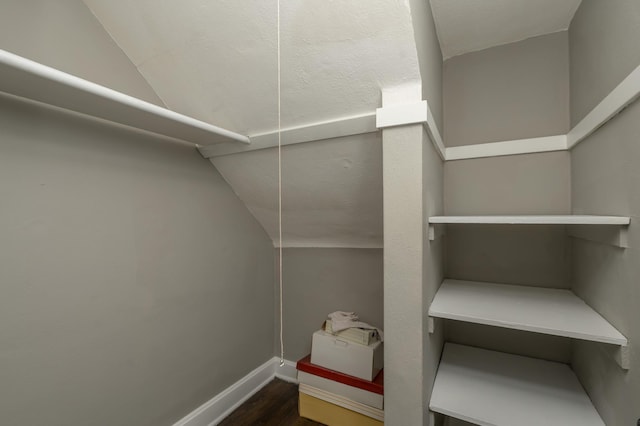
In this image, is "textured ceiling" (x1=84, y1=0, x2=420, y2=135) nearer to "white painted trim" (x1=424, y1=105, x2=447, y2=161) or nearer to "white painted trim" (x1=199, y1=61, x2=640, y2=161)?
"white painted trim" (x1=199, y1=61, x2=640, y2=161)

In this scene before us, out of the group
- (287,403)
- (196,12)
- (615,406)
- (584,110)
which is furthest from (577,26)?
(287,403)

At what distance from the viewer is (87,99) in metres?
1.04

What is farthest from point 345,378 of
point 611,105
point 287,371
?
point 611,105

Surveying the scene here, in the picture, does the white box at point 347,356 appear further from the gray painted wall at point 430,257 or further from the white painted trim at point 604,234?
the white painted trim at point 604,234

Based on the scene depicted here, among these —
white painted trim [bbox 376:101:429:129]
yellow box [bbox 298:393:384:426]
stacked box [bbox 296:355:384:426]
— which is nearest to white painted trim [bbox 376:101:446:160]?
white painted trim [bbox 376:101:429:129]

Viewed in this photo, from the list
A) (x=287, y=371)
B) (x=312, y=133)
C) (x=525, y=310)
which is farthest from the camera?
(x=287, y=371)

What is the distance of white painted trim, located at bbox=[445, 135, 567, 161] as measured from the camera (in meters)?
1.47

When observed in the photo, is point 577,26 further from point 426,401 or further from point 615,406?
point 426,401

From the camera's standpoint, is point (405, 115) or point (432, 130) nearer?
point (405, 115)

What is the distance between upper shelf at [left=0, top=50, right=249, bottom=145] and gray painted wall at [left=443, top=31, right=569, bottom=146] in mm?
1333

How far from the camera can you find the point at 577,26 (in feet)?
4.40

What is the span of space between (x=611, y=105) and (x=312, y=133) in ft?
3.65

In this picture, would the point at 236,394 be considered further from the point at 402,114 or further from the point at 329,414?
the point at 402,114

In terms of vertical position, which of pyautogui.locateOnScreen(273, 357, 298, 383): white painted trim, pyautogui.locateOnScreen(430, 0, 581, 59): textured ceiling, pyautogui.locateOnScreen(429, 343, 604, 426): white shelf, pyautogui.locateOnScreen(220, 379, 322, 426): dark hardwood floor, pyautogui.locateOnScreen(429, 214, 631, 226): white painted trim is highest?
pyautogui.locateOnScreen(430, 0, 581, 59): textured ceiling
